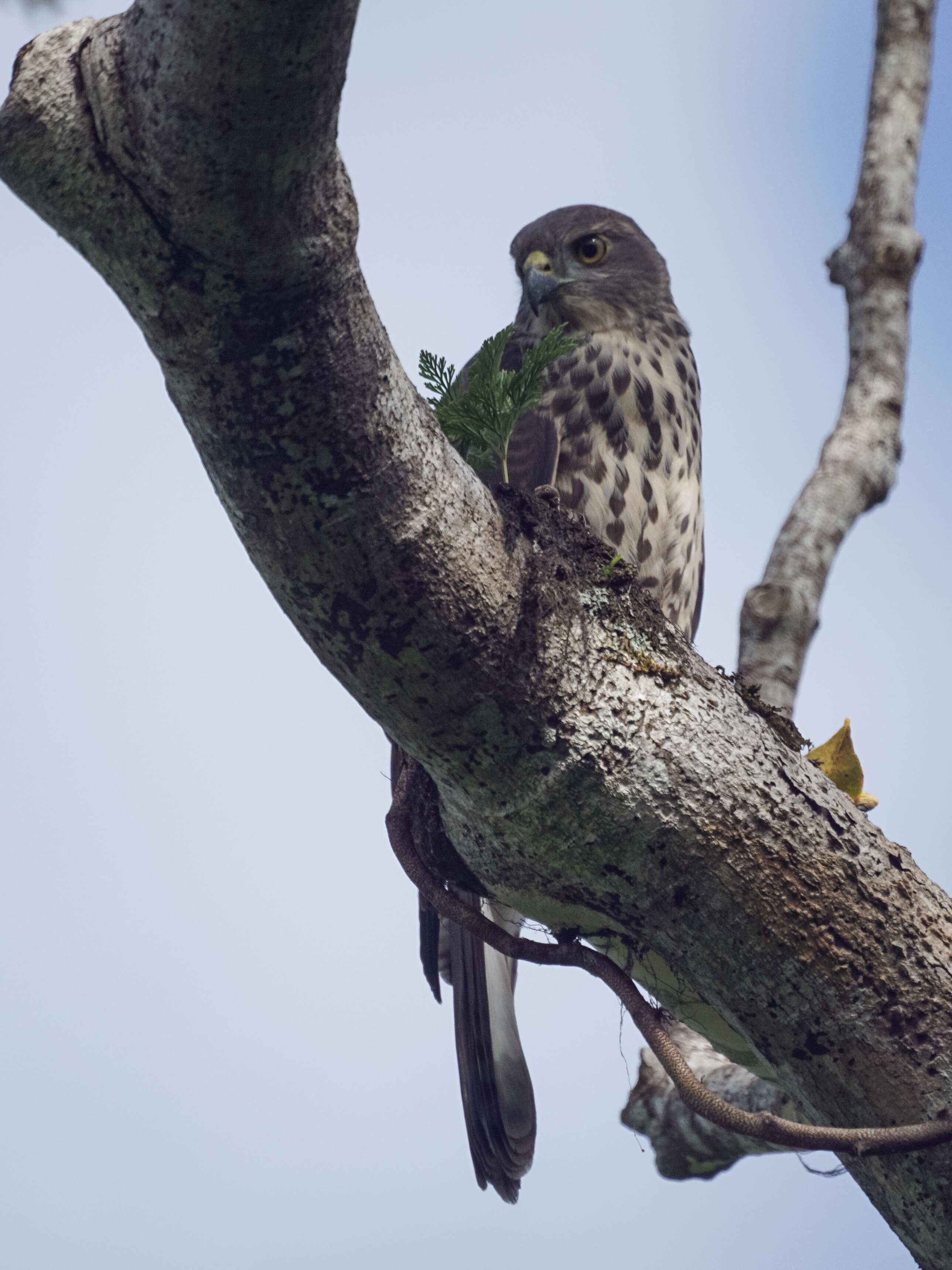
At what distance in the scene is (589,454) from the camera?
12.3 feet

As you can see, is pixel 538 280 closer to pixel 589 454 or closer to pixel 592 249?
pixel 592 249

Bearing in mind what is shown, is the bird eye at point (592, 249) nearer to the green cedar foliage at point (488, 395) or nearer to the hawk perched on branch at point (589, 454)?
the hawk perched on branch at point (589, 454)

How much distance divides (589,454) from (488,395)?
1589mm

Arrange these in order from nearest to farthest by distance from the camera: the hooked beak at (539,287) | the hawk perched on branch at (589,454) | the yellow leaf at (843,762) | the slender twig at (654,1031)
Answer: the slender twig at (654,1031), the yellow leaf at (843,762), the hawk perched on branch at (589,454), the hooked beak at (539,287)

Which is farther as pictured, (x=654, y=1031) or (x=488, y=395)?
(x=488, y=395)

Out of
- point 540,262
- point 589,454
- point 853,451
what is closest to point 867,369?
point 853,451

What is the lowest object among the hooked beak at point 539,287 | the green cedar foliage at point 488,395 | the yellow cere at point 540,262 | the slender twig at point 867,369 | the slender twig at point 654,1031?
the slender twig at point 654,1031

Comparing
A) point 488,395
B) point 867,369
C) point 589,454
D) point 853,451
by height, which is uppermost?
point 867,369

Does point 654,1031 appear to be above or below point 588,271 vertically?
below

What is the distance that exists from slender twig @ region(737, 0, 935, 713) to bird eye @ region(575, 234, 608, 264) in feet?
3.14

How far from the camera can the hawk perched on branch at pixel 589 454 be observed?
3213 millimetres

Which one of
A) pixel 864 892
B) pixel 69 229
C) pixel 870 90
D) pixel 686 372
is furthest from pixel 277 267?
pixel 870 90

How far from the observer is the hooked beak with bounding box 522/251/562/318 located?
4500 mm

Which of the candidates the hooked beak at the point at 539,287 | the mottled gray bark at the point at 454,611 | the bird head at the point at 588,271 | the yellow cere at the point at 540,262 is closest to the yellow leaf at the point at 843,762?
the mottled gray bark at the point at 454,611
